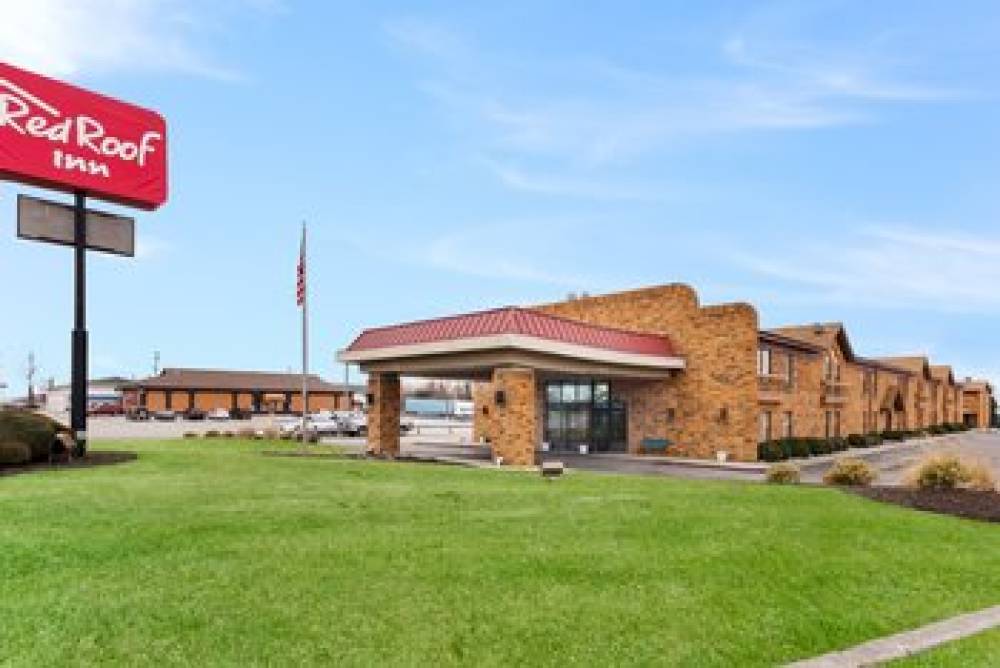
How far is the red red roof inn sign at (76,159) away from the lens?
19344 millimetres

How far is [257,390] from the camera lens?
90938 millimetres

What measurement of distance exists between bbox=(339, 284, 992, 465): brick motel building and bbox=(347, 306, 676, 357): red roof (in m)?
0.06

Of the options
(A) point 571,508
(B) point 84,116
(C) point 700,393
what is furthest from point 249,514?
(C) point 700,393

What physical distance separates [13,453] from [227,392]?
2940 inches

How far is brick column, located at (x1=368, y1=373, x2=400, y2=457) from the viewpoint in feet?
110

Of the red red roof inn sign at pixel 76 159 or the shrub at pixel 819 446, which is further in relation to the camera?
the shrub at pixel 819 446

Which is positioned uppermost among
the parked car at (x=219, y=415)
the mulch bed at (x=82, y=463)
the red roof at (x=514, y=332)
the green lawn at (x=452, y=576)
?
the red roof at (x=514, y=332)

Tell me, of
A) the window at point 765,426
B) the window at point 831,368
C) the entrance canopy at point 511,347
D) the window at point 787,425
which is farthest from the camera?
the window at point 831,368

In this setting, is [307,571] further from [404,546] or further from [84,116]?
[84,116]

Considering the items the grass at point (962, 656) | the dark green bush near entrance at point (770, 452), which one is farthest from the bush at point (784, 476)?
the dark green bush near entrance at point (770, 452)

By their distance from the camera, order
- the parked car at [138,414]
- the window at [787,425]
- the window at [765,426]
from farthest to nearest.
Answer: the parked car at [138,414] < the window at [787,425] < the window at [765,426]

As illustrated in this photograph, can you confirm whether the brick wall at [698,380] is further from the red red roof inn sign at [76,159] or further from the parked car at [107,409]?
the parked car at [107,409]

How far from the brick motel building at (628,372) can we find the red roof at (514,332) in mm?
60

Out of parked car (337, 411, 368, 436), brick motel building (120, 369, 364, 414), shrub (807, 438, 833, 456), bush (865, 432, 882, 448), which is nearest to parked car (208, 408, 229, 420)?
brick motel building (120, 369, 364, 414)
